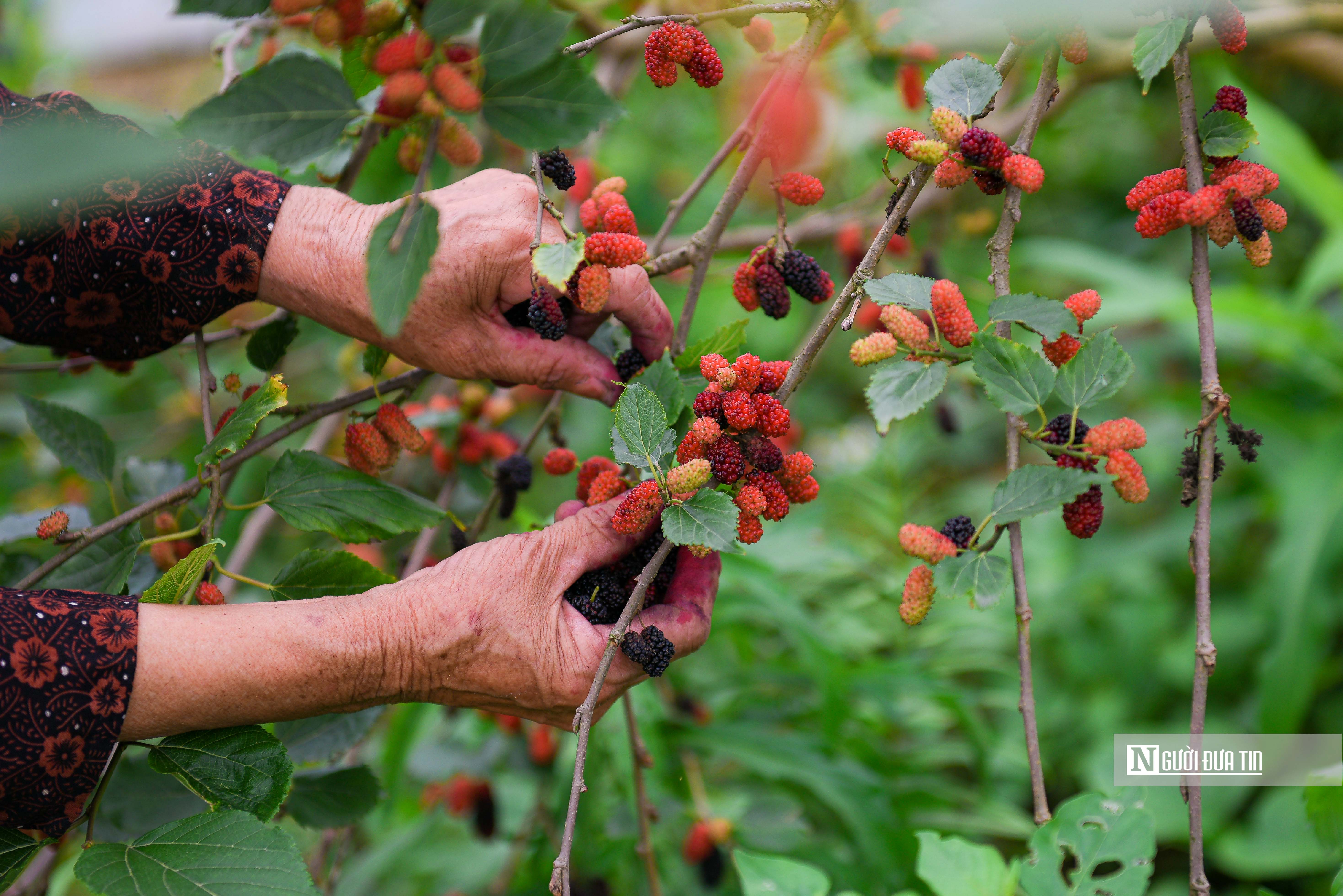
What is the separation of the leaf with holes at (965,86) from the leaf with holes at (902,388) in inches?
8.3

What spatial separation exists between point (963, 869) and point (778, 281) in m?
0.53

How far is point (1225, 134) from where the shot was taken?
67 centimetres

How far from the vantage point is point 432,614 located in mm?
688

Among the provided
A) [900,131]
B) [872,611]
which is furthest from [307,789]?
[872,611]

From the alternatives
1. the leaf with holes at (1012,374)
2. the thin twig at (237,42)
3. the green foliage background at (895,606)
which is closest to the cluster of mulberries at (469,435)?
the green foliage background at (895,606)

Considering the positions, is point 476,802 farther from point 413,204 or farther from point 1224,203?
point 1224,203

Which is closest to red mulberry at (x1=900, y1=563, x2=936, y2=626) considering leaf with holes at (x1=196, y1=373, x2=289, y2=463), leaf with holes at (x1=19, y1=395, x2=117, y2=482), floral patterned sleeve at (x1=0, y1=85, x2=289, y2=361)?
leaf with holes at (x1=196, y1=373, x2=289, y2=463)

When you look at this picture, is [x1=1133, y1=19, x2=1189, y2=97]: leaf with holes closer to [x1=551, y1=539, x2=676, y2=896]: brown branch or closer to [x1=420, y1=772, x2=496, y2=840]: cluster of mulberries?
[x1=551, y1=539, x2=676, y2=896]: brown branch

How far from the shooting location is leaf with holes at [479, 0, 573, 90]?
1.73 feet

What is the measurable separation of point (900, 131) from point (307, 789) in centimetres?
86

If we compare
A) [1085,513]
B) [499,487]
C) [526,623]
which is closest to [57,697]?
[526,623]

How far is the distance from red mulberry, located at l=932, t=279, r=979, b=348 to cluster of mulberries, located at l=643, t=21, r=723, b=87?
0.25 meters

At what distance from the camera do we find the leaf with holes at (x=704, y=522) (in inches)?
23.7

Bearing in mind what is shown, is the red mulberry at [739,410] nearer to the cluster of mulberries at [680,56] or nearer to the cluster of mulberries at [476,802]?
the cluster of mulberries at [680,56]
